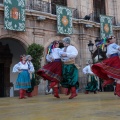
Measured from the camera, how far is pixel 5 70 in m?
14.7

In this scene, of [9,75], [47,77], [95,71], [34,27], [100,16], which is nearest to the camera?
[95,71]

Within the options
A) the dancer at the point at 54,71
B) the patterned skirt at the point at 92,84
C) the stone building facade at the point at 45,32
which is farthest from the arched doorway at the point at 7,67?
the dancer at the point at 54,71

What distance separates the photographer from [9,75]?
1477 cm

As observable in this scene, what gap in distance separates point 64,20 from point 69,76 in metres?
8.88

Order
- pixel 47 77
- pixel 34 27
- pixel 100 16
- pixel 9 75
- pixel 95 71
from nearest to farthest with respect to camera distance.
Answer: pixel 95 71 < pixel 47 77 < pixel 34 27 < pixel 9 75 < pixel 100 16

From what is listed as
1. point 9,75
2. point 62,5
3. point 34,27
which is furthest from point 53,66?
point 62,5

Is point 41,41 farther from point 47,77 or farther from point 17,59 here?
point 47,77

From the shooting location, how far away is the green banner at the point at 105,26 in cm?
1669

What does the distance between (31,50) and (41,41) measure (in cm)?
175

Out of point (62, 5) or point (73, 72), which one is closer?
point (73, 72)

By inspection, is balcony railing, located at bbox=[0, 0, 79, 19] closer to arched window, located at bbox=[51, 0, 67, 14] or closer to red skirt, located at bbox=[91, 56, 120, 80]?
arched window, located at bbox=[51, 0, 67, 14]

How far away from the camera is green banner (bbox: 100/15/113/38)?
16.7m

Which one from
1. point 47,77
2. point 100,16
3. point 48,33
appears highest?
point 100,16

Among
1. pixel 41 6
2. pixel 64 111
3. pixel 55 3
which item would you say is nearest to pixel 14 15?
pixel 41 6
